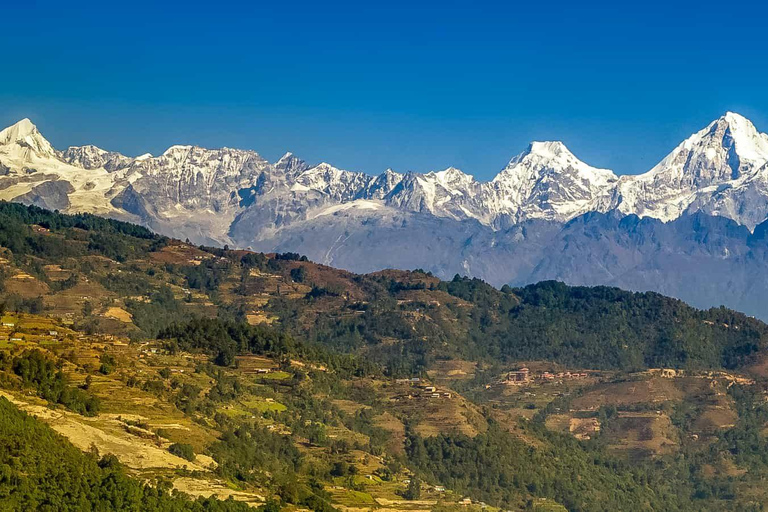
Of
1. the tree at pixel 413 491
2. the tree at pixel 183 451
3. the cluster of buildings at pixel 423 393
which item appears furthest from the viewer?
Result: the cluster of buildings at pixel 423 393

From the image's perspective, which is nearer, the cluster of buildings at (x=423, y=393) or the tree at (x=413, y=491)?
the tree at (x=413, y=491)

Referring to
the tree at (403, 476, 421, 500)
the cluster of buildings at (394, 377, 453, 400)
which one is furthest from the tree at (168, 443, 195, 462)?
the cluster of buildings at (394, 377, 453, 400)

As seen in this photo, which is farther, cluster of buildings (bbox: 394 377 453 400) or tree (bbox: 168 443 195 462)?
cluster of buildings (bbox: 394 377 453 400)

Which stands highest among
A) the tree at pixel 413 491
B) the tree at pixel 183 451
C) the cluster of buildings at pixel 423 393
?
the cluster of buildings at pixel 423 393

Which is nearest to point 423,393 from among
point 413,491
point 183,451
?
point 413,491

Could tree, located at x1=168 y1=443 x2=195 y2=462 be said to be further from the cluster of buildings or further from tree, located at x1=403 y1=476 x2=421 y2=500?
the cluster of buildings

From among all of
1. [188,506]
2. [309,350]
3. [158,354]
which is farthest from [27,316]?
[188,506]

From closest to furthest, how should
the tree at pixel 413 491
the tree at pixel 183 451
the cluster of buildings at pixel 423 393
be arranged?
the tree at pixel 183 451 < the tree at pixel 413 491 < the cluster of buildings at pixel 423 393

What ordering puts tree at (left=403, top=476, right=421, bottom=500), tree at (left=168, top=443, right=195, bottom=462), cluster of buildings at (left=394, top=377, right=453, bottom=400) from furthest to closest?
cluster of buildings at (left=394, top=377, right=453, bottom=400)
tree at (left=403, top=476, right=421, bottom=500)
tree at (left=168, top=443, right=195, bottom=462)

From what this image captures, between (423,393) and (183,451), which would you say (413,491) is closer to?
(183,451)

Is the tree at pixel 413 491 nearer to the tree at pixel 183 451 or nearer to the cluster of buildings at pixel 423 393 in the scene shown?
the tree at pixel 183 451

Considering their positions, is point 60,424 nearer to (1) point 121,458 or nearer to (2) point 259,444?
(1) point 121,458

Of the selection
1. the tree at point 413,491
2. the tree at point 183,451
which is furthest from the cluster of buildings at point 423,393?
the tree at point 183,451
